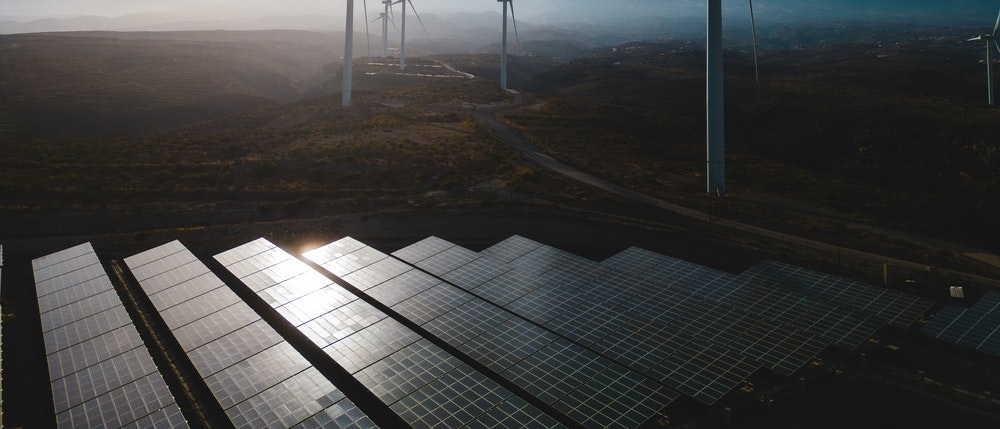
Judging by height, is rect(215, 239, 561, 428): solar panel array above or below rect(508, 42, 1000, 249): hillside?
below

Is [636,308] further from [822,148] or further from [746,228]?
[822,148]

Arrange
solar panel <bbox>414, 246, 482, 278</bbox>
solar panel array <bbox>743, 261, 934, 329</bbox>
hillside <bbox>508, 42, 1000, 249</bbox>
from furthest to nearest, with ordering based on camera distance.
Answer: hillside <bbox>508, 42, 1000, 249</bbox> < solar panel <bbox>414, 246, 482, 278</bbox> < solar panel array <bbox>743, 261, 934, 329</bbox>

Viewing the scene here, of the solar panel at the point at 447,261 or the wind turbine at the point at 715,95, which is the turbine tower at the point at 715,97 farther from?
the solar panel at the point at 447,261

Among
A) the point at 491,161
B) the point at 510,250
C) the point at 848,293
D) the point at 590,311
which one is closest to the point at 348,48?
the point at 491,161

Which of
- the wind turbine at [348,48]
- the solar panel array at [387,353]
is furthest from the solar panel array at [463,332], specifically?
the wind turbine at [348,48]

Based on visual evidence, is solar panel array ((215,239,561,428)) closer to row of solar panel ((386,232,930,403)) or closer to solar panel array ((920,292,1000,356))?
row of solar panel ((386,232,930,403))

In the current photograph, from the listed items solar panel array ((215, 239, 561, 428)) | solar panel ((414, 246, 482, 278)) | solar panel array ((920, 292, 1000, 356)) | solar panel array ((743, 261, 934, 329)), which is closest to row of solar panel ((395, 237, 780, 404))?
solar panel ((414, 246, 482, 278))
